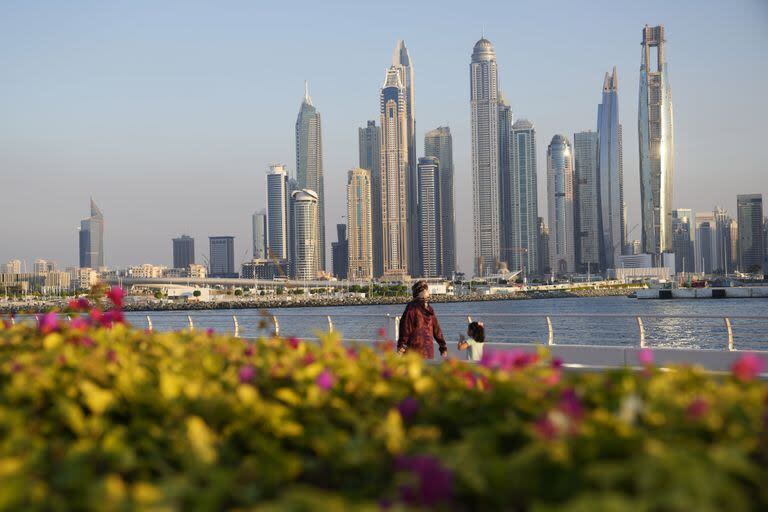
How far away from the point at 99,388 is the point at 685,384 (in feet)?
8.34

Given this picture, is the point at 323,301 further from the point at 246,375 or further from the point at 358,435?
the point at 358,435

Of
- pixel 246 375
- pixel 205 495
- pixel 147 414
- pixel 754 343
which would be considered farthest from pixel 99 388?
pixel 754 343

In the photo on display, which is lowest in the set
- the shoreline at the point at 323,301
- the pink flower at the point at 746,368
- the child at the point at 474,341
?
the shoreline at the point at 323,301

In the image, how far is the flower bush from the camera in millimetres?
2291

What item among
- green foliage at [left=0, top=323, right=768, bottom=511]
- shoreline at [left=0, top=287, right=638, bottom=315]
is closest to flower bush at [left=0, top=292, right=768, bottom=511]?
green foliage at [left=0, top=323, right=768, bottom=511]

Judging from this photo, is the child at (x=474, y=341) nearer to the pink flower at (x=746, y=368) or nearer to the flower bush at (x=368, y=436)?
the flower bush at (x=368, y=436)

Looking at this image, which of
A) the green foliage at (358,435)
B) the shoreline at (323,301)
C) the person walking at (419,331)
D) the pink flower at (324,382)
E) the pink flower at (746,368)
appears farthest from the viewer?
the shoreline at (323,301)

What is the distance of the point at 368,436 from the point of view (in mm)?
3133

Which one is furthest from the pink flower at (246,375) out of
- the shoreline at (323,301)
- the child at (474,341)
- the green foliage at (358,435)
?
the shoreline at (323,301)

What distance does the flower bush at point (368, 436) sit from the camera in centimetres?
229

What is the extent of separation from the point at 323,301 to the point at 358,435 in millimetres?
141357

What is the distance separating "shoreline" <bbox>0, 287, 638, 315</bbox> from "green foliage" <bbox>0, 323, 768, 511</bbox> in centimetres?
10729

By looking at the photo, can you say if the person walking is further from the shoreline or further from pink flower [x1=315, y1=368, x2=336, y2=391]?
the shoreline

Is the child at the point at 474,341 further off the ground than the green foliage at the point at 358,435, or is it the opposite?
the green foliage at the point at 358,435
